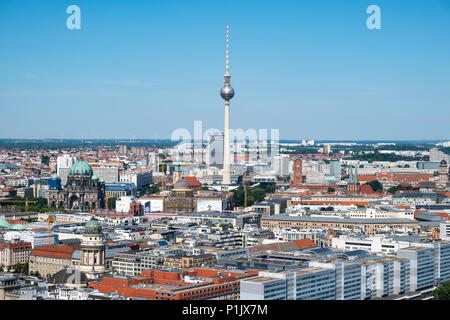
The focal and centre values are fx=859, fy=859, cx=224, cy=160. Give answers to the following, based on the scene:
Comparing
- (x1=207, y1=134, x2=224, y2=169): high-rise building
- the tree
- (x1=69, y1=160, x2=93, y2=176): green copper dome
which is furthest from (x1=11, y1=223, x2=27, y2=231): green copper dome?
(x1=207, y1=134, x2=224, y2=169): high-rise building

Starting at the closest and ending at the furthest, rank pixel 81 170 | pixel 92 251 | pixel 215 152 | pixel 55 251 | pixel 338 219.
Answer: pixel 92 251 → pixel 55 251 → pixel 338 219 → pixel 81 170 → pixel 215 152

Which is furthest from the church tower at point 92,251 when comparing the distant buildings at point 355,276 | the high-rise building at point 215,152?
the high-rise building at point 215,152

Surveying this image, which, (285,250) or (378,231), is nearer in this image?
(285,250)

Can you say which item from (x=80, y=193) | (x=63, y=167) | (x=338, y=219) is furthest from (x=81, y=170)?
(x=338, y=219)

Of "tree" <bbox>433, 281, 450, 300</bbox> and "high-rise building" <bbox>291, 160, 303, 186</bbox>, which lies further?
"high-rise building" <bbox>291, 160, 303, 186</bbox>

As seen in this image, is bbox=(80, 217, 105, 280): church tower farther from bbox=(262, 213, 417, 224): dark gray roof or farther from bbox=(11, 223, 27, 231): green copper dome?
bbox=(262, 213, 417, 224): dark gray roof

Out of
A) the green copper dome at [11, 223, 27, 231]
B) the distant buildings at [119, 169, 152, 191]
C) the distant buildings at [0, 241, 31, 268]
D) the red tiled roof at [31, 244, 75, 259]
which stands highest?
the distant buildings at [119, 169, 152, 191]

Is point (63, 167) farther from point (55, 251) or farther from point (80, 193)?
point (55, 251)
